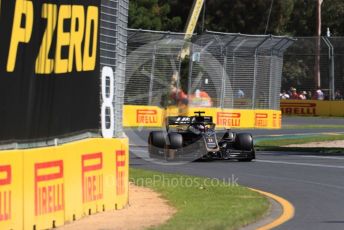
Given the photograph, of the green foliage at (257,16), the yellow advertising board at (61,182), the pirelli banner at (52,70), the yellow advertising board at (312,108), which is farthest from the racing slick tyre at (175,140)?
the green foliage at (257,16)

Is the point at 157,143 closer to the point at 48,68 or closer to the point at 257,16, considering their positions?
the point at 48,68

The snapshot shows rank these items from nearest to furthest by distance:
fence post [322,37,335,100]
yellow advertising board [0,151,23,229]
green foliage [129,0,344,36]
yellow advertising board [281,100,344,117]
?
yellow advertising board [0,151,23,229] → fence post [322,37,335,100] → yellow advertising board [281,100,344,117] → green foliage [129,0,344,36]

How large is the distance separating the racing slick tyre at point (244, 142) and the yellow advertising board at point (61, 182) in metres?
9.34

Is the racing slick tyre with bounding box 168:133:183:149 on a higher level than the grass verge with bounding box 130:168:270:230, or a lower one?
higher

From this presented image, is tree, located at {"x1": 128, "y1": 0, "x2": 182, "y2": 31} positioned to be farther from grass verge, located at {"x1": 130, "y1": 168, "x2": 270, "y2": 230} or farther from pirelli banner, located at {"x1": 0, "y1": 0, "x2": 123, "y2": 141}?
pirelli banner, located at {"x1": 0, "y1": 0, "x2": 123, "y2": 141}

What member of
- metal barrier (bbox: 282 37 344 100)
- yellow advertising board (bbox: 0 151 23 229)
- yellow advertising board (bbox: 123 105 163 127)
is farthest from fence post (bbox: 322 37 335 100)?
yellow advertising board (bbox: 0 151 23 229)

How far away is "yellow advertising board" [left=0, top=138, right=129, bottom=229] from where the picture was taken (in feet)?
29.3

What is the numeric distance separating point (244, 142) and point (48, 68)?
1221 cm

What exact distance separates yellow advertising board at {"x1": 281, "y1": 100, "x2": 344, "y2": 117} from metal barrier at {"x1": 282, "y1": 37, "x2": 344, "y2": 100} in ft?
1.82

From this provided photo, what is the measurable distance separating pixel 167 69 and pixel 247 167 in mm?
16699

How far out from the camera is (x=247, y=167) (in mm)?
20109

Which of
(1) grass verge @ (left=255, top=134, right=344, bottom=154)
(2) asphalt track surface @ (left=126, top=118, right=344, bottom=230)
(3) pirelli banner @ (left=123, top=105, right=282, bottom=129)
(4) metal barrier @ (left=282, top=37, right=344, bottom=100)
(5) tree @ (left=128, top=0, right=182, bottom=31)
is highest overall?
(5) tree @ (left=128, top=0, right=182, bottom=31)

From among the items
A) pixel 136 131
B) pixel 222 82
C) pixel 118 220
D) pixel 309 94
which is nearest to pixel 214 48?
pixel 222 82

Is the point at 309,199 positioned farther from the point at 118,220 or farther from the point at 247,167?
the point at 247,167
